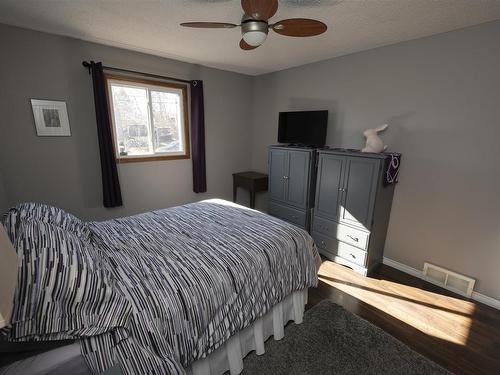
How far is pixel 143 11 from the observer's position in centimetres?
190

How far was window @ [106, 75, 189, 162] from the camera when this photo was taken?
293 centimetres

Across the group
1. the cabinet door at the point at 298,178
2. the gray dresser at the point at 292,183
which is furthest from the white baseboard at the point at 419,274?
the cabinet door at the point at 298,178

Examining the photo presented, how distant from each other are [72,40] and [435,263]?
4485 millimetres

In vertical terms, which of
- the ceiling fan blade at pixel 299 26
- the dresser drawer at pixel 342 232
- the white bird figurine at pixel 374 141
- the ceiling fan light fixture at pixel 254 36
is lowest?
the dresser drawer at pixel 342 232

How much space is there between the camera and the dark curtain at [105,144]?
2586 millimetres

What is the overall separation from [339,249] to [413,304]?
85cm

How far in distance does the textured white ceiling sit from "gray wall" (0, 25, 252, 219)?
19 cm

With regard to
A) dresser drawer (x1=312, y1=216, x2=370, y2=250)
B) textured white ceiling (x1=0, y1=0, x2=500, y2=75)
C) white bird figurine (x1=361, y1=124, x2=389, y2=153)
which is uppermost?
textured white ceiling (x1=0, y1=0, x2=500, y2=75)

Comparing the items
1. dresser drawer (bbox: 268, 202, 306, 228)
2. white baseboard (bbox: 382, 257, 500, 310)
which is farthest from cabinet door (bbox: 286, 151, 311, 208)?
white baseboard (bbox: 382, 257, 500, 310)

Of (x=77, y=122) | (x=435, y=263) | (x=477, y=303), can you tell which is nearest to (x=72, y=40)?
(x=77, y=122)

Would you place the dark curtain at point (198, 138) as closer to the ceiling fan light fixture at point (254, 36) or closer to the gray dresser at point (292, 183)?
the gray dresser at point (292, 183)

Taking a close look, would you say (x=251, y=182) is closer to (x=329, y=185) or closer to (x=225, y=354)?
(x=329, y=185)

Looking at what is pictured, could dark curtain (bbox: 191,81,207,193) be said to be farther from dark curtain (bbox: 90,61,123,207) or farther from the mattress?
the mattress

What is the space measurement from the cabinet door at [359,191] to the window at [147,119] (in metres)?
2.32
